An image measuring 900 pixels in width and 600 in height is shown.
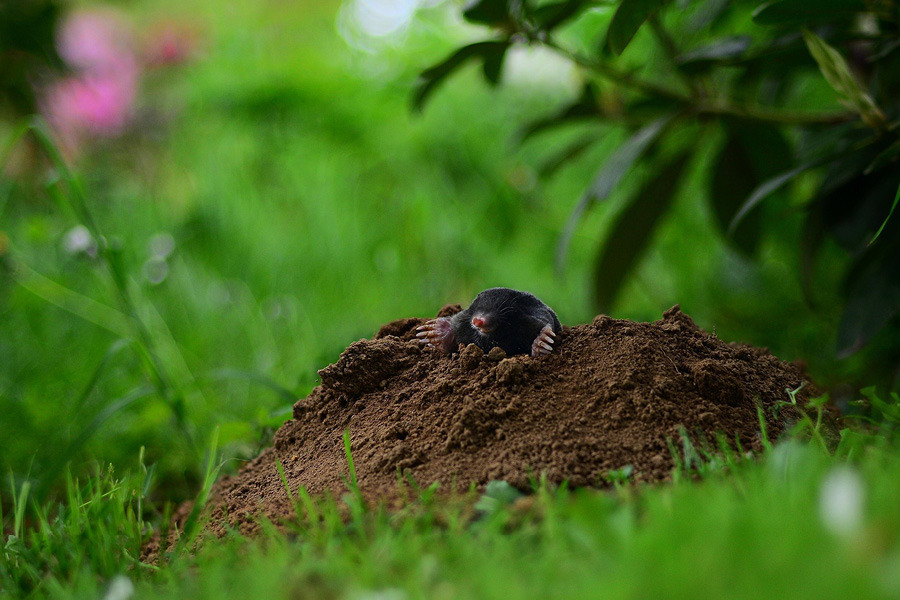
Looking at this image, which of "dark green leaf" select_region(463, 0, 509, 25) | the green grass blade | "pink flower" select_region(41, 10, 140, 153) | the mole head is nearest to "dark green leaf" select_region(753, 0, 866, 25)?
"dark green leaf" select_region(463, 0, 509, 25)

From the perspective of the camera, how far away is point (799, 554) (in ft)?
2.28

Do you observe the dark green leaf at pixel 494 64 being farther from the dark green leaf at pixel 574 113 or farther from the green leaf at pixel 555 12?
the dark green leaf at pixel 574 113

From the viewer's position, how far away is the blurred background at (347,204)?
1971 mm

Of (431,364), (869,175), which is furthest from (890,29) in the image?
(431,364)

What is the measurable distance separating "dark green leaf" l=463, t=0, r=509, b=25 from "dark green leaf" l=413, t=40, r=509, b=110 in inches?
2.0

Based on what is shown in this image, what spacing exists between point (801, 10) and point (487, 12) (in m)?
0.65

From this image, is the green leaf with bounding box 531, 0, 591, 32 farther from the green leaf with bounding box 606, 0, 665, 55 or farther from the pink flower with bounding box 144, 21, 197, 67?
the pink flower with bounding box 144, 21, 197, 67

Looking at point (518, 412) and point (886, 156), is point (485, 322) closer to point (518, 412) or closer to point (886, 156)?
point (518, 412)

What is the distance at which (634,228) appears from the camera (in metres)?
2.35

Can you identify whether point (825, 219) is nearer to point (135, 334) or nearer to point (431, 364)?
point (431, 364)

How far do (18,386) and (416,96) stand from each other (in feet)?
5.30

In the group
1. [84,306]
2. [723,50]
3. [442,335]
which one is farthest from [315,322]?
[723,50]

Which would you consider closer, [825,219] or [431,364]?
[431,364]

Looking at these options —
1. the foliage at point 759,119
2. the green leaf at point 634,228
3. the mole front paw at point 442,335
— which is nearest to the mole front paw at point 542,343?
the mole front paw at point 442,335
